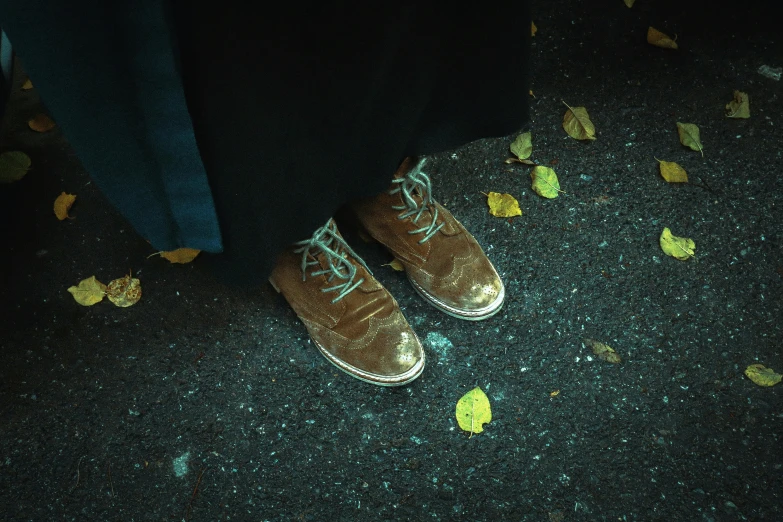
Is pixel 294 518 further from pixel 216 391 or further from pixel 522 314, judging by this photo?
pixel 522 314

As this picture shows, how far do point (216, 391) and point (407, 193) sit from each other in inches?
24.7

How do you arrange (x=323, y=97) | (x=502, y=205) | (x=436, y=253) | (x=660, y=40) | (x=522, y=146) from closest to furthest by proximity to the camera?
(x=323, y=97), (x=436, y=253), (x=502, y=205), (x=522, y=146), (x=660, y=40)

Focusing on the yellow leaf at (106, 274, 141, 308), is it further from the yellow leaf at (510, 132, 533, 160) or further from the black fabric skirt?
the yellow leaf at (510, 132, 533, 160)

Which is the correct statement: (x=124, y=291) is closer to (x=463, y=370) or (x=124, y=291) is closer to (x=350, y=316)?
(x=350, y=316)

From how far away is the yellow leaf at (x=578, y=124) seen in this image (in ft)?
6.16

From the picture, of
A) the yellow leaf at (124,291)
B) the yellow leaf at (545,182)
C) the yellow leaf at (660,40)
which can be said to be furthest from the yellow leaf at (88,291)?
the yellow leaf at (660,40)

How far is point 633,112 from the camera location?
195 cm

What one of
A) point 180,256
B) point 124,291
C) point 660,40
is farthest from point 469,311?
point 660,40

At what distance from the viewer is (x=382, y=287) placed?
57.4 inches

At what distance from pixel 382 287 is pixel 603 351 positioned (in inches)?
21.6

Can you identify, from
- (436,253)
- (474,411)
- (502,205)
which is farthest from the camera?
(502,205)

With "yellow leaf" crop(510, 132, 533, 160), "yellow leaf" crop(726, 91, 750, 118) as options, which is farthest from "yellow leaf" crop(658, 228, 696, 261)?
"yellow leaf" crop(726, 91, 750, 118)

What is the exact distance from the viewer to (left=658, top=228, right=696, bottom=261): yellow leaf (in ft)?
5.39

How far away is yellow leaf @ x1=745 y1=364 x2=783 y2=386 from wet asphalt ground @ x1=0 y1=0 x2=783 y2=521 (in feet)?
0.06
